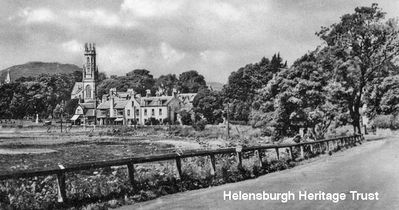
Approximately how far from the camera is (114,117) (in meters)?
133

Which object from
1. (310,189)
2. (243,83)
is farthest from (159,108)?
(310,189)

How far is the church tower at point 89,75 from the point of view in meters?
172

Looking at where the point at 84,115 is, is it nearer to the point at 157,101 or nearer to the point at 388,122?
the point at 157,101

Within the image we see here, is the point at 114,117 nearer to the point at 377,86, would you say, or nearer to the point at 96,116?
the point at 96,116

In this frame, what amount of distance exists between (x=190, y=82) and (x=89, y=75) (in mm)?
36594

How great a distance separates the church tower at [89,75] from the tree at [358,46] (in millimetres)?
127876

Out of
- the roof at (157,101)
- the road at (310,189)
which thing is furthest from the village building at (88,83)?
the road at (310,189)

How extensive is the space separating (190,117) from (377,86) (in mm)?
57141

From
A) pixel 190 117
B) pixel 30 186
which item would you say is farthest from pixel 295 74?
pixel 190 117

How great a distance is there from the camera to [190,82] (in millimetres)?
176875

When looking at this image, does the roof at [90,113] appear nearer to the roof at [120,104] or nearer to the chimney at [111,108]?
the chimney at [111,108]

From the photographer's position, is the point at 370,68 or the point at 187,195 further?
the point at 370,68

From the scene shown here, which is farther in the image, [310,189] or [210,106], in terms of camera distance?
[210,106]

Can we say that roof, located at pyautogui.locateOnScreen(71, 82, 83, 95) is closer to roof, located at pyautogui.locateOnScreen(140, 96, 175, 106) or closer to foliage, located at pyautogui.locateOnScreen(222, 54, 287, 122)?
roof, located at pyautogui.locateOnScreen(140, 96, 175, 106)
